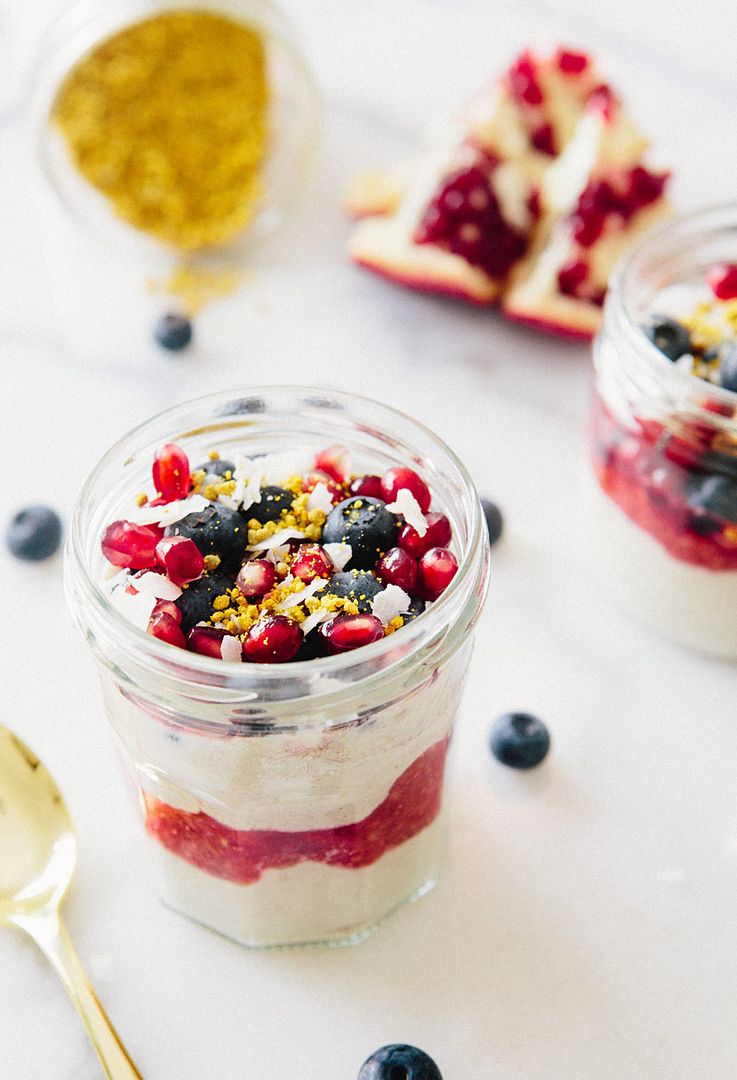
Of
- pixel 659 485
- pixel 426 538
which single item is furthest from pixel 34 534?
pixel 659 485

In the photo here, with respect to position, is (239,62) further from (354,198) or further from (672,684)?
(672,684)

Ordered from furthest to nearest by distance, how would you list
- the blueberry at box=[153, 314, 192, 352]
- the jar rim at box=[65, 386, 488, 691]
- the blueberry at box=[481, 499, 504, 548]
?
the blueberry at box=[153, 314, 192, 352] < the blueberry at box=[481, 499, 504, 548] < the jar rim at box=[65, 386, 488, 691]

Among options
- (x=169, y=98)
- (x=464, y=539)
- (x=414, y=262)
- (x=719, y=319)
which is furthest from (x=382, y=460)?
(x=169, y=98)

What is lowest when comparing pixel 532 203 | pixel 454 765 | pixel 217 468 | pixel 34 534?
pixel 34 534

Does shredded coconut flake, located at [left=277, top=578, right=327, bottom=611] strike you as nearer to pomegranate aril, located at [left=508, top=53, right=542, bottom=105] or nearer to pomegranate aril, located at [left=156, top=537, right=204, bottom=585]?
pomegranate aril, located at [left=156, top=537, right=204, bottom=585]

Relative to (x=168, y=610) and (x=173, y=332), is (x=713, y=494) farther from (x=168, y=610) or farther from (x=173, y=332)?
(x=173, y=332)

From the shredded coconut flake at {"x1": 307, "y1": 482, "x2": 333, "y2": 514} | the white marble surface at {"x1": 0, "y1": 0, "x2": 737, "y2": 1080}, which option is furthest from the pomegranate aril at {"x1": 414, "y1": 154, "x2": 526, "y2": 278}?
the shredded coconut flake at {"x1": 307, "y1": 482, "x2": 333, "y2": 514}

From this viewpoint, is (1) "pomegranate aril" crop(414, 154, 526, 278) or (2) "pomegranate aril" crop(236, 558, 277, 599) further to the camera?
(1) "pomegranate aril" crop(414, 154, 526, 278)
